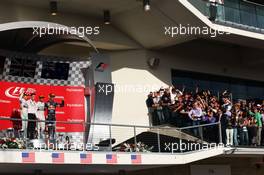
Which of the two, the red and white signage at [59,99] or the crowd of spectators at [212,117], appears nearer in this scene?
the red and white signage at [59,99]

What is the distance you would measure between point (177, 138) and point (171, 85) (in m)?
4.52

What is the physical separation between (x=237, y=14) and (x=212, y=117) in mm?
5436

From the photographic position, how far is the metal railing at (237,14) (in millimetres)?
20453

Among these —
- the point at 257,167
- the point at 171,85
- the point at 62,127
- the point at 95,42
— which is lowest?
the point at 257,167

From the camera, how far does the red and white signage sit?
17.6m

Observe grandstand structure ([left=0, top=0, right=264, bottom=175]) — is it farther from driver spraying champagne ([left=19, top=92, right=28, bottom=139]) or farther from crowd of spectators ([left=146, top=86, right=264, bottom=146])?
crowd of spectators ([left=146, top=86, right=264, bottom=146])

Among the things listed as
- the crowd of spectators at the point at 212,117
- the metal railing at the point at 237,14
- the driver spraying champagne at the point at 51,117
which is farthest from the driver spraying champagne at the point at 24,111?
the metal railing at the point at 237,14

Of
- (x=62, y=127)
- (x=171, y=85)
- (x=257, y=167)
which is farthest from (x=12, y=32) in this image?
(x=257, y=167)

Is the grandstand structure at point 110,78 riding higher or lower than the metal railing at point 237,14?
lower

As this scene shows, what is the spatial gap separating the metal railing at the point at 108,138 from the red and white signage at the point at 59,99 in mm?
439

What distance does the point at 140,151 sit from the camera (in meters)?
16.8

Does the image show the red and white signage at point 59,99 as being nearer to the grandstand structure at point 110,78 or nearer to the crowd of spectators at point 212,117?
the grandstand structure at point 110,78

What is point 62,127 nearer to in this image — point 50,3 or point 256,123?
point 50,3

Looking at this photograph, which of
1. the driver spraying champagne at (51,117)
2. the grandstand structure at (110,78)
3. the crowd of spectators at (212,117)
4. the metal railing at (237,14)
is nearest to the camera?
the driver spraying champagne at (51,117)
